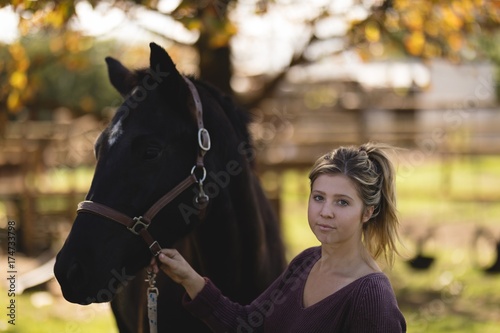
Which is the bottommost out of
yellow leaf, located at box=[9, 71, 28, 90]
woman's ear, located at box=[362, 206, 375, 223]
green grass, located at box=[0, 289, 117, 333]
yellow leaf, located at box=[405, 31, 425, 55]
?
green grass, located at box=[0, 289, 117, 333]

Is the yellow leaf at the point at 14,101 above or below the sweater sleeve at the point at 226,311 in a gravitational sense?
above

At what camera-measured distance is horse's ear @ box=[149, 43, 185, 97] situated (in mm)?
2691

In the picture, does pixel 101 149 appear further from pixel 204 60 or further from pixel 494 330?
pixel 494 330

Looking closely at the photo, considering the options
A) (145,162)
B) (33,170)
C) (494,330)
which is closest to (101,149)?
(145,162)

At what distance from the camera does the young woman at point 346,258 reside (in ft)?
6.95

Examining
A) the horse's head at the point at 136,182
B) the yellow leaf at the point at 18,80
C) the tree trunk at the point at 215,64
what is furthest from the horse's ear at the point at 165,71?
the tree trunk at the point at 215,64

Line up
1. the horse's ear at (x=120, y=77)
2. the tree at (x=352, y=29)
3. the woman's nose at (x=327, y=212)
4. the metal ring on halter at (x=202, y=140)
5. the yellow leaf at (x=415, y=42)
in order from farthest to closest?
the yellow leaf at (x=415, y=42)
the tree at (x=352, y=29)
the horse's ear at (x=120, y=77)
the metal ring on halter at (x=202, y=140)
the woman's nose at (x=327, y=212)

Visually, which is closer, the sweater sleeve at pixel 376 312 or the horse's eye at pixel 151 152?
the sweater sleeve at pixel 376 312

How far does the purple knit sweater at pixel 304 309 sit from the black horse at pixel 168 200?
0.32 metres

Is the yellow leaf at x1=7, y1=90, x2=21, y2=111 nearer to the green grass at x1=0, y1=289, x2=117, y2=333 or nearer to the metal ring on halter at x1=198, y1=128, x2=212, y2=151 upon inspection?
the green grass at x1=0, y1=289, x2=117, y2=333

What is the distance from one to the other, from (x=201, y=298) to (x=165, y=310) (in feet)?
1.74

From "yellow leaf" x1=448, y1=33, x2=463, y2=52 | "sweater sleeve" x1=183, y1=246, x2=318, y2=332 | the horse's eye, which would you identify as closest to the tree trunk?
"yellow leaf" x1=448, y1=33, x2=463, y2=52

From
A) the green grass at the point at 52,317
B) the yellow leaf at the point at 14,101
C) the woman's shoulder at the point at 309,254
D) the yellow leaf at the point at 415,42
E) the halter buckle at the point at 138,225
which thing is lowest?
the green grass at the point at 52,317

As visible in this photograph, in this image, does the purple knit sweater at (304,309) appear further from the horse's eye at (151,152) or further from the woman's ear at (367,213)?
the horse's eye at (151,152)
